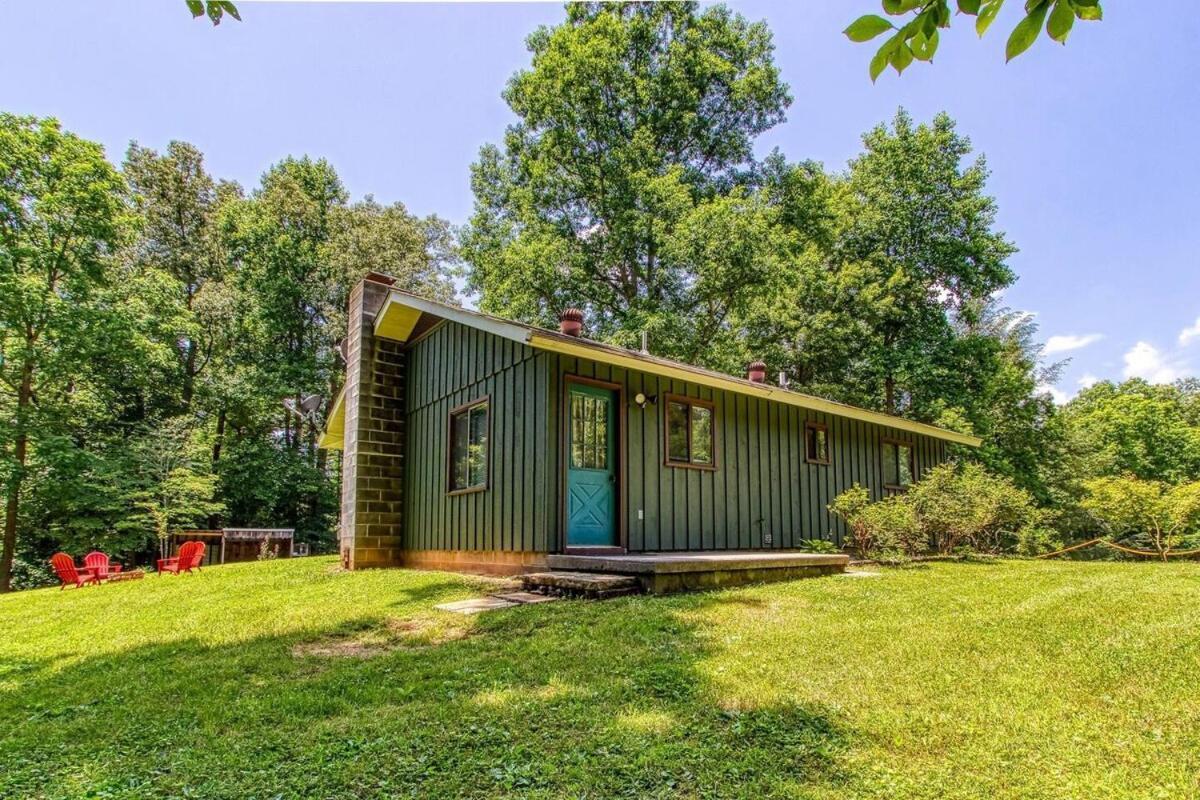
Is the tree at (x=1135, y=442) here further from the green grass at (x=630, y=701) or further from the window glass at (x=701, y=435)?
the green grass at (x=630, y=701)

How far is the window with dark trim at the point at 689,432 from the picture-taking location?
8781 mm

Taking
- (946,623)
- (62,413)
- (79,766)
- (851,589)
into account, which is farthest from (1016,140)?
(62,413)

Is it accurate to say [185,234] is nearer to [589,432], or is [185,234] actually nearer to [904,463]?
[589,432]

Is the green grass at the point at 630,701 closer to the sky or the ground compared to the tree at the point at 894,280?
closer to the ground

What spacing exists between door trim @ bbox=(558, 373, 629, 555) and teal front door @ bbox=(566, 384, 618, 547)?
0.15 feet

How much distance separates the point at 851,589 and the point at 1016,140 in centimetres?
777

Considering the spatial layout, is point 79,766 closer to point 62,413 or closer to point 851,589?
point 851,589

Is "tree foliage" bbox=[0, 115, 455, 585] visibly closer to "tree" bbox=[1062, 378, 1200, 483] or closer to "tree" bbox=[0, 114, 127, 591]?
"tree" bbox=[0, 114, 127, 591]

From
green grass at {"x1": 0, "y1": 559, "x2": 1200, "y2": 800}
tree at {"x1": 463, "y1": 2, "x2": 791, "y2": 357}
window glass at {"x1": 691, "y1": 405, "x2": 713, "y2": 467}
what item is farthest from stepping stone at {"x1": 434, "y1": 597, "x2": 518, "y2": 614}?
tree at {"x1": 463, "y1": 2, "x2": 791, "y2": 357}

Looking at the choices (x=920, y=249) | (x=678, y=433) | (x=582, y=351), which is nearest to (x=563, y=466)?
(x=582, y=351)

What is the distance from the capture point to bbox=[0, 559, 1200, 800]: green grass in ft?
7.58

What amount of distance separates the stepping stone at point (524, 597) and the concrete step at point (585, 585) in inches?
4.7

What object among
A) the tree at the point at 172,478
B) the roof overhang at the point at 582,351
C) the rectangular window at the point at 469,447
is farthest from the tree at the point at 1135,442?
the tree at the point at 172,478

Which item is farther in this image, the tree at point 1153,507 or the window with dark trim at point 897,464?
the window with dark trim at point 897,464
